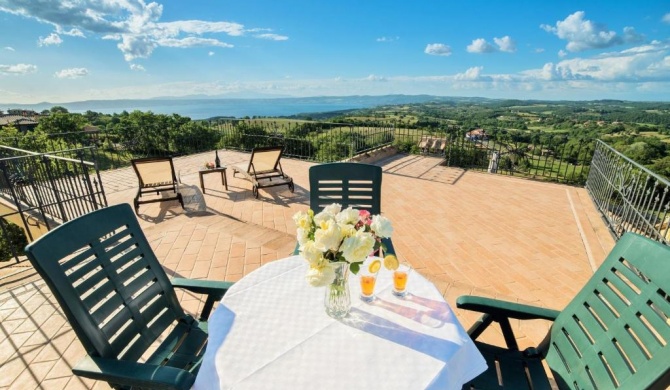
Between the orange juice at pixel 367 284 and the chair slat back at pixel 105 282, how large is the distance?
1054mm

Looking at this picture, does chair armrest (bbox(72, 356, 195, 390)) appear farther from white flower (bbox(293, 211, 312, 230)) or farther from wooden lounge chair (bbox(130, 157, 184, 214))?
wooden lounge chair (bbox(130, 157, 184, 214))

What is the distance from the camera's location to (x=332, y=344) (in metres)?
1.11

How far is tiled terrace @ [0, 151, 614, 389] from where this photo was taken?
2.17 m

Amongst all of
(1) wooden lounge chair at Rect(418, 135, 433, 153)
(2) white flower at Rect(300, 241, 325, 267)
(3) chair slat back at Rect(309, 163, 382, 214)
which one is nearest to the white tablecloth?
(2) white flower at Rect(300, 241, 325, 267)

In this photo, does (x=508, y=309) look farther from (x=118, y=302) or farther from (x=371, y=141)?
(x=371, y=141)

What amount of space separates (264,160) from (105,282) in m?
4.65

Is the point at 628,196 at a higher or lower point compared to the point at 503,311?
lower

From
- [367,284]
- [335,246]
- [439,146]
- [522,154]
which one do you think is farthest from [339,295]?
[439,146]

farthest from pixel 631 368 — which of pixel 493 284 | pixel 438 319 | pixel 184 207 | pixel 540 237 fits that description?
pixel 184 207

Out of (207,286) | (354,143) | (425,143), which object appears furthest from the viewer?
(425,143)

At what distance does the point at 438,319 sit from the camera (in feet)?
4.00

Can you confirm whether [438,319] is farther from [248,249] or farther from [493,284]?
[248,249]

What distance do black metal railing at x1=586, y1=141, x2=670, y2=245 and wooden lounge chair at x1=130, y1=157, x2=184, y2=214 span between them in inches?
242

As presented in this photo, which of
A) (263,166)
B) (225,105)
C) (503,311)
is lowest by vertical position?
(225,105)
